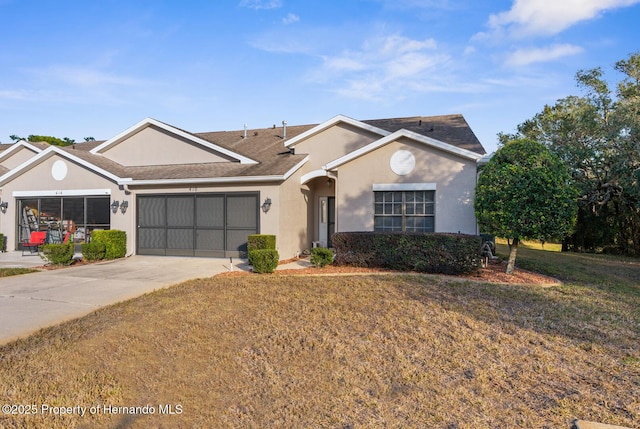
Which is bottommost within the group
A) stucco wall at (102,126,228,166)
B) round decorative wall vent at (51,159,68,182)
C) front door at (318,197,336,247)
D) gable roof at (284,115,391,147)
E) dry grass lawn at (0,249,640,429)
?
dry grass lawn at (0,249,640,429)

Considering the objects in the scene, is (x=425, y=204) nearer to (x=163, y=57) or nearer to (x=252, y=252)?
(x=252, y=252)

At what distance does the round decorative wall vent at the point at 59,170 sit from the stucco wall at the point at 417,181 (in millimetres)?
11197

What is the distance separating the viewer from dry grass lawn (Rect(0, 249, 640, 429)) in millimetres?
3492

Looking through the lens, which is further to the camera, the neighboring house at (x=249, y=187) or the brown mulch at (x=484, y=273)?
the neighboring house at (x=249, y=187)

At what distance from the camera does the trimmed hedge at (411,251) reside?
9727 mm

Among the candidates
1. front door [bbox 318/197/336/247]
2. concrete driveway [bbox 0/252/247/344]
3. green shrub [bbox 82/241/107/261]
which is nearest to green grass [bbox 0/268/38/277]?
concrete driveway [bbox 0/252/247/344]

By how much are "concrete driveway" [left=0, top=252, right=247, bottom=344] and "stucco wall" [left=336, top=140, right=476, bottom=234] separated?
4148 millimetres

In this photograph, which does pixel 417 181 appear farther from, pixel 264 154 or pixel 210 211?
pixel 210 211

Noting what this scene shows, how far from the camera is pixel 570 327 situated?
5883 mm

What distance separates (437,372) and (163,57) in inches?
629

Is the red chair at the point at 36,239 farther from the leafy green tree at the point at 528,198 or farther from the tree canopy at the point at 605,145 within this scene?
the tree canopy at the point at 605,145

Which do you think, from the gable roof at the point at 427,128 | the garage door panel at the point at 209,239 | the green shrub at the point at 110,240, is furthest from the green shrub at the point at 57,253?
the gable roof at the point at 427,128

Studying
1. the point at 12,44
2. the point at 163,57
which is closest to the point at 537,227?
the point at 163,57

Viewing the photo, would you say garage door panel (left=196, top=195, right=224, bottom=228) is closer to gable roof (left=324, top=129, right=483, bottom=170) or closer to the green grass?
gable roof (left=324, top=129, right=483, bottom=170)
